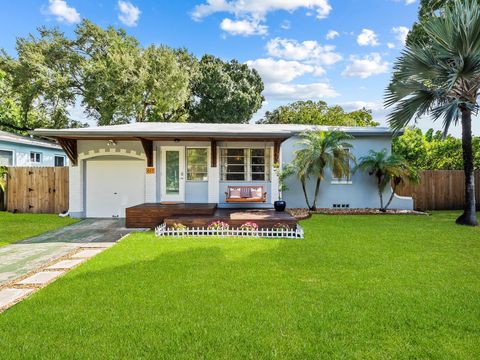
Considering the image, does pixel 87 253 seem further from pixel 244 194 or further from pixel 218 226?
pixel 244 194

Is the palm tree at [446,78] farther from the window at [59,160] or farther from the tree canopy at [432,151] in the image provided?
the window at [59,160]

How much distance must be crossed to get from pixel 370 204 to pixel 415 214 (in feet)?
5.24

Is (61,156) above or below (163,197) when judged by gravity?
above

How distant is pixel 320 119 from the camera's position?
26516 mm

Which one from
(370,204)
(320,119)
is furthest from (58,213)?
(320,119)

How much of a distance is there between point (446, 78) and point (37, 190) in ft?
48.3

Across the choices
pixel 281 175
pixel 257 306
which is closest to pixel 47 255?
pixel 257 306

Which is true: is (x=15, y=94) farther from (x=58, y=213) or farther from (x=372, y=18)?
(x=372, y=18)

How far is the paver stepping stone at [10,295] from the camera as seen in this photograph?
3.81 m

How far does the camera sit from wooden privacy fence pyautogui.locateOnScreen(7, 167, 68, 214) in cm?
1200

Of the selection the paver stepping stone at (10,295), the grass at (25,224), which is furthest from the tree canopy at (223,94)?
the paver stepping stone at (10,295)

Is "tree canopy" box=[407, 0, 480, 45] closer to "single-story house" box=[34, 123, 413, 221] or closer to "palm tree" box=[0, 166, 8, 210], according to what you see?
"single-story house" box=[34, 123, 413, 221]

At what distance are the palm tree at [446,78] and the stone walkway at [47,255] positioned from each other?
30.6 ft

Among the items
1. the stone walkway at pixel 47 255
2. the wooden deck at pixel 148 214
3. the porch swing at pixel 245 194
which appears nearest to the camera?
the stone walkway at pixel 47 255
